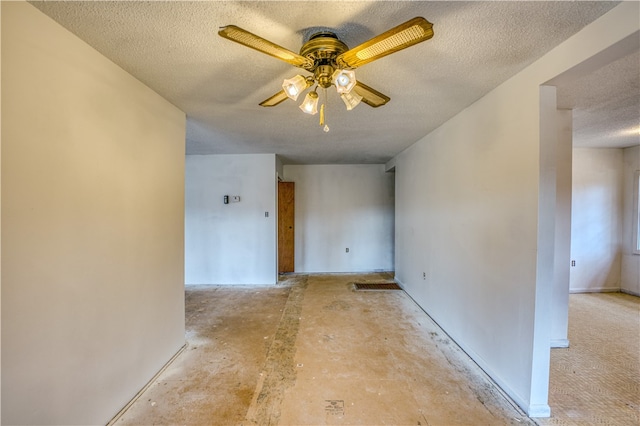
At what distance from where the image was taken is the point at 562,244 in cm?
266

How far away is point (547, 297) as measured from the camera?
5.65 ft

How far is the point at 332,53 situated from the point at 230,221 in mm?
3946

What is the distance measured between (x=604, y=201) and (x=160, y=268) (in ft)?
20.8

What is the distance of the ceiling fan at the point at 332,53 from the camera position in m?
1.09

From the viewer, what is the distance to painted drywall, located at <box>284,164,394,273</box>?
5844mm

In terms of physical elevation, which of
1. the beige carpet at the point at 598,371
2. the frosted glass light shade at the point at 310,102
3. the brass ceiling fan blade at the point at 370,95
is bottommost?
the beige carpet at the point at 598,371

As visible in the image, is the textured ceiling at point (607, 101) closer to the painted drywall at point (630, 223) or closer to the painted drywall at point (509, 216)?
the painted drywall at point (509, 216)

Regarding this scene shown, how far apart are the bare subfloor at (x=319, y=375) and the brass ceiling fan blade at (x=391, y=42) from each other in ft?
6.99

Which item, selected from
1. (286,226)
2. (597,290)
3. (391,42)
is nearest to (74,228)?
(391,42)

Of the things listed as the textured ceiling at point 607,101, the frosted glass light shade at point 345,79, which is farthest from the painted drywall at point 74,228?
the textured ceiling at point 607,101

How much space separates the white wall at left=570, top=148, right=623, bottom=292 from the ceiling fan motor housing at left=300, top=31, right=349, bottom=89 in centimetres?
499

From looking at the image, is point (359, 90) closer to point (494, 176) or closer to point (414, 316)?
point (494, 176)

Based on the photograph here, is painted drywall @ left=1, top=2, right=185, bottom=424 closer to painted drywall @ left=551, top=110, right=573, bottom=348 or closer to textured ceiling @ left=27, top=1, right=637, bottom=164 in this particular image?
textured ceiling @ left=27, top=1, right=637, bottom=164

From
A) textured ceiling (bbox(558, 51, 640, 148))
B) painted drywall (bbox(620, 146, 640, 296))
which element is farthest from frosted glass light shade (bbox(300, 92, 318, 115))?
painted drywall (bbox(620, 146, 640, 296))
